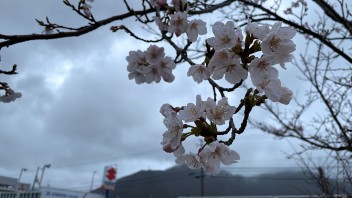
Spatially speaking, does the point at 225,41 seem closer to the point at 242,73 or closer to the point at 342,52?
the point at 242,73

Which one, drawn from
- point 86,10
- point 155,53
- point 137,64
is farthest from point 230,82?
point 86,10

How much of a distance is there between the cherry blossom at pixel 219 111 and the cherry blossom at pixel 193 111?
30mm

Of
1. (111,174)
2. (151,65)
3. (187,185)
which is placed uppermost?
(187,185)

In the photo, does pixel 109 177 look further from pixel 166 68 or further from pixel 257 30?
pixel 257 30

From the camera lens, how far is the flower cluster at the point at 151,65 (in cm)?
237

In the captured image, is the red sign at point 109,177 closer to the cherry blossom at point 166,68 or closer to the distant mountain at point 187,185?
the cherry blossom at point 166,68

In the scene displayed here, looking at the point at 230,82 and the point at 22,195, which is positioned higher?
the point at 22,195

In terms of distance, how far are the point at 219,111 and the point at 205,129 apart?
0.32 feet

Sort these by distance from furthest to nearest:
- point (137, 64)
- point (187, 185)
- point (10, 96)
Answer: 1. point (187, 185)
2. point (10, 96)
3. point (137, 64)

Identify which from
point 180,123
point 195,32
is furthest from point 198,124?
point 195,32

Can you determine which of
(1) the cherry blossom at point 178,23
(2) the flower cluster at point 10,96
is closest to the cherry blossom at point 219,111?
(1) the cherry blossom at point 178,23

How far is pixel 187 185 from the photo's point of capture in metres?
56.0

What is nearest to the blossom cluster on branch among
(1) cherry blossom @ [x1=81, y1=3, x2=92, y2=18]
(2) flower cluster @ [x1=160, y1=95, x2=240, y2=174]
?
(2) flower cluster @ [x1=160, y1=95, x2=240, y2=174]

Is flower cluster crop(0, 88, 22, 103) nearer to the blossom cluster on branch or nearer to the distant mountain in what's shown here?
the blossom cluster on branch
